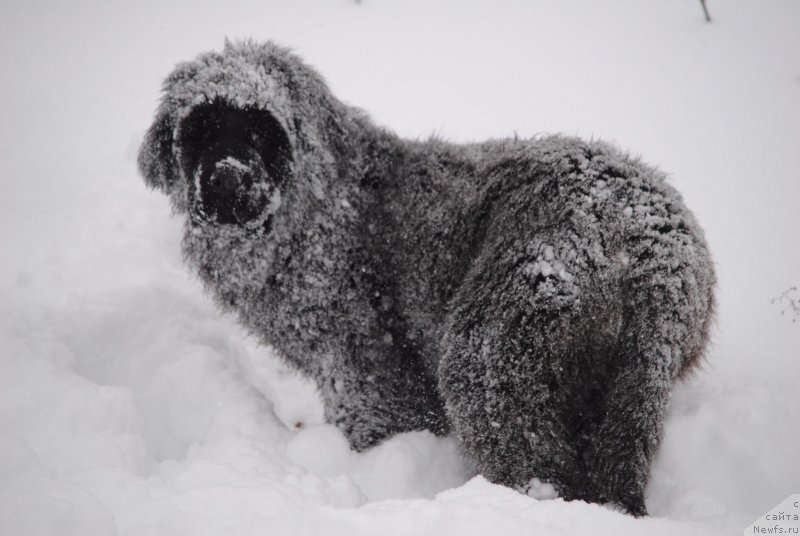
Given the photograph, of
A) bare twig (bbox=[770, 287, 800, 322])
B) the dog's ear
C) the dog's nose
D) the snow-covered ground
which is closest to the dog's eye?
the dog's nose

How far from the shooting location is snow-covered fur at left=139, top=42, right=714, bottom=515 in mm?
2104

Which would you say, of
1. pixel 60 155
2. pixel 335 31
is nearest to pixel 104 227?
pixel 60 155

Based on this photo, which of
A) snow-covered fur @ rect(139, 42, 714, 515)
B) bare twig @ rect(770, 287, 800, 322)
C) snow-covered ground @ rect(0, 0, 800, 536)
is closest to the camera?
snow-covered ground @ rect(0, 0, 800, 536)

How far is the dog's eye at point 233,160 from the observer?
9.37ft

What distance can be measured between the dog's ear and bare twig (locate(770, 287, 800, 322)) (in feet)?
13.0

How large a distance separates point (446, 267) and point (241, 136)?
1469 millimetres

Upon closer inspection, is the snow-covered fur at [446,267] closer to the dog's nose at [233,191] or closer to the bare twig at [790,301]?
the dog's nose at [233,191]

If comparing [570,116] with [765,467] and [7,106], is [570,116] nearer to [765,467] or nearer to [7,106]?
[765,467]

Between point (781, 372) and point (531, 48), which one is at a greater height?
point (531, 48)

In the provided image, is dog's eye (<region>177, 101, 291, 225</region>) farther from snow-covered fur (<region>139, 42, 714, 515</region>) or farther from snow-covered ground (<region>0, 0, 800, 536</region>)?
snow-covered ground (<region>0, 0, 800, 536</region>)

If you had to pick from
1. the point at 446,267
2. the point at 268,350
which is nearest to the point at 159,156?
the point at 268,350

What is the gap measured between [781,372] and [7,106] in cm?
797

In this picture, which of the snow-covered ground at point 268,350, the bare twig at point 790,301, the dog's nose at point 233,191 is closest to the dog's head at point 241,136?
the dog's nose at point 233,191

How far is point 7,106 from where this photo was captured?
19.2 feet
